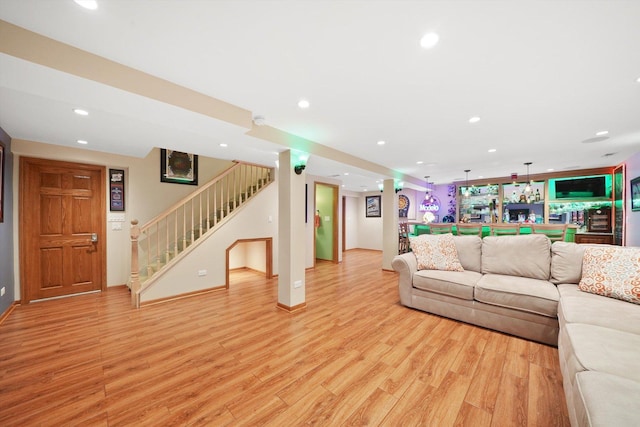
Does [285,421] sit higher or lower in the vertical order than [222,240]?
lower

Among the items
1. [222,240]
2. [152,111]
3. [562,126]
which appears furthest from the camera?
[222,240]

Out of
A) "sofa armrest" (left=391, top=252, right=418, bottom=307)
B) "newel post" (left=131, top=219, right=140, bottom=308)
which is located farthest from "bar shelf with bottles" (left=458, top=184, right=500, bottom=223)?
"newel post" (left=131, top=219, right=140, bottom=308)

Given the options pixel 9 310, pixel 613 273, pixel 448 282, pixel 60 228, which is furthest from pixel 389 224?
pixel 9 310

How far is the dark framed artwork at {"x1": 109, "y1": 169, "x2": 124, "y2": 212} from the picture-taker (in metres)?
4.26

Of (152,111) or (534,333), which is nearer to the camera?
(152,111)

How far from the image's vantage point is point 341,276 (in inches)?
209

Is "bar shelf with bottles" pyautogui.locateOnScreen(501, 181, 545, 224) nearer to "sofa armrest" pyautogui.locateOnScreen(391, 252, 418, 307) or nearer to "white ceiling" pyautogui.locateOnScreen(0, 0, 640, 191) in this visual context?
"white ceiling" pyautogui.locateOnScreen(0, 0, 640, 191)

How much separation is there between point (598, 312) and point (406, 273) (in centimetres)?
178

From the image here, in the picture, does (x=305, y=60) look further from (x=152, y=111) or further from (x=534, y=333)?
(x=534, y=333)

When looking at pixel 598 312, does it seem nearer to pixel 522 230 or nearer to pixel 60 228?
pixel 522 230

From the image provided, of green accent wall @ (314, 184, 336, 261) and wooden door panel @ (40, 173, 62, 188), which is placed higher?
wooden door panel @ (40, 173, 62, 188)

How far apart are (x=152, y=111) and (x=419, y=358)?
3.31 m

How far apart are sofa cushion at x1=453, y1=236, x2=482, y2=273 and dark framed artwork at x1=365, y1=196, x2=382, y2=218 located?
5440 millimetres

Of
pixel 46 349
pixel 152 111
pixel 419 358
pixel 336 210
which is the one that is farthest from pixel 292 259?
pixel 336 210
